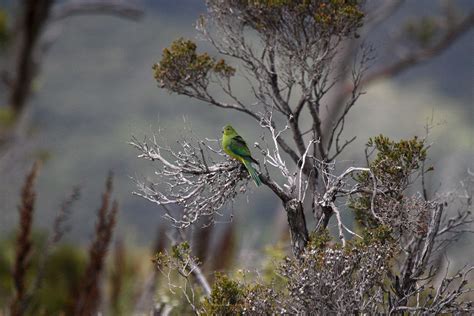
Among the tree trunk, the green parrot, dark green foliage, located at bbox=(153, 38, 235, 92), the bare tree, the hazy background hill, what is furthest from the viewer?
the hazy background hill

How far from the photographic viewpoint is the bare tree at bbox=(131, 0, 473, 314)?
5785mm

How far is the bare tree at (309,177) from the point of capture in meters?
5.79

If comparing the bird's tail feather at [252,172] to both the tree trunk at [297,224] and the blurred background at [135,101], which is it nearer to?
the tree trunk at [297,224]

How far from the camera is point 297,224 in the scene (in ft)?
21.6

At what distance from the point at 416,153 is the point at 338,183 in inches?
26.3

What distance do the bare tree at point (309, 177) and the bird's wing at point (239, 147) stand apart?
0.41ft

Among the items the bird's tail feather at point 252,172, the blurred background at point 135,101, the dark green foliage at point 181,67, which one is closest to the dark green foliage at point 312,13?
the dark green foliage at point 181,67

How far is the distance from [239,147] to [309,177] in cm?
59

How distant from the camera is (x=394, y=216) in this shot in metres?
6.18

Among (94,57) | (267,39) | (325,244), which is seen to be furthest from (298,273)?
(94,57)

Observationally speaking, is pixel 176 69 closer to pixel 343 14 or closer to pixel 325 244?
pixel 343 14

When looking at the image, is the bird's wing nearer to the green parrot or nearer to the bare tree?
the green parrot

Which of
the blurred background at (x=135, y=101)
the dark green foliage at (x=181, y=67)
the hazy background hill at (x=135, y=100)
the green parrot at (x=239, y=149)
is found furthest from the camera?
the hazy background hill at (x=135, y=100)

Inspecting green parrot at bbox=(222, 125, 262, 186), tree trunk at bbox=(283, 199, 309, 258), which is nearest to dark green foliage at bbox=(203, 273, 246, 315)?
tree trunk at bbox=(283, 199, 309, 258)
